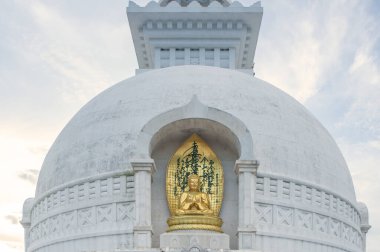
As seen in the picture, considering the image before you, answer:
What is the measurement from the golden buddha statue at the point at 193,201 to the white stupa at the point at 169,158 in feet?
2.33

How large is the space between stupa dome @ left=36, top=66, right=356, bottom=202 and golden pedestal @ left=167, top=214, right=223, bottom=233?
7.28 feet

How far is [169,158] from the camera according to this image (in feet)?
68.8

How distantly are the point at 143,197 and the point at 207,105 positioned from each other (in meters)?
3.67

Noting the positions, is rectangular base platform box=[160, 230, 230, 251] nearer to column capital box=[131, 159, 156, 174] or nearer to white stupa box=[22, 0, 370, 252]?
white stupa box=[22, 0, 370, 252]

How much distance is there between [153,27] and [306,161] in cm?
1414

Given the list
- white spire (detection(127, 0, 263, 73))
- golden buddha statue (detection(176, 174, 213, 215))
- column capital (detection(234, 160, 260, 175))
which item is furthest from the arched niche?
white spire (detection(127, 0, 263, 73))

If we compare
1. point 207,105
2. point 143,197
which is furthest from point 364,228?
point 143,197

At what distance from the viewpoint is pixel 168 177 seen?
67.6 feet

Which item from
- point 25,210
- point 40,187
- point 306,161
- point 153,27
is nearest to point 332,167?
point 306,161

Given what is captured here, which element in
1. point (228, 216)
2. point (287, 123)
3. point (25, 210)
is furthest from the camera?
point (25, 210)

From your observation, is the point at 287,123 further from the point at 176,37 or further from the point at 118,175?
the point at 176,37

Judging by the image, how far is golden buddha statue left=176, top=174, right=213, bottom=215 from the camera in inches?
778

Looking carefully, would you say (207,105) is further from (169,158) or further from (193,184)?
(193,184)

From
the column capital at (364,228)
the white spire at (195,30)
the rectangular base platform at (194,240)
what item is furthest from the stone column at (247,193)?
the white spire at (195,30)
